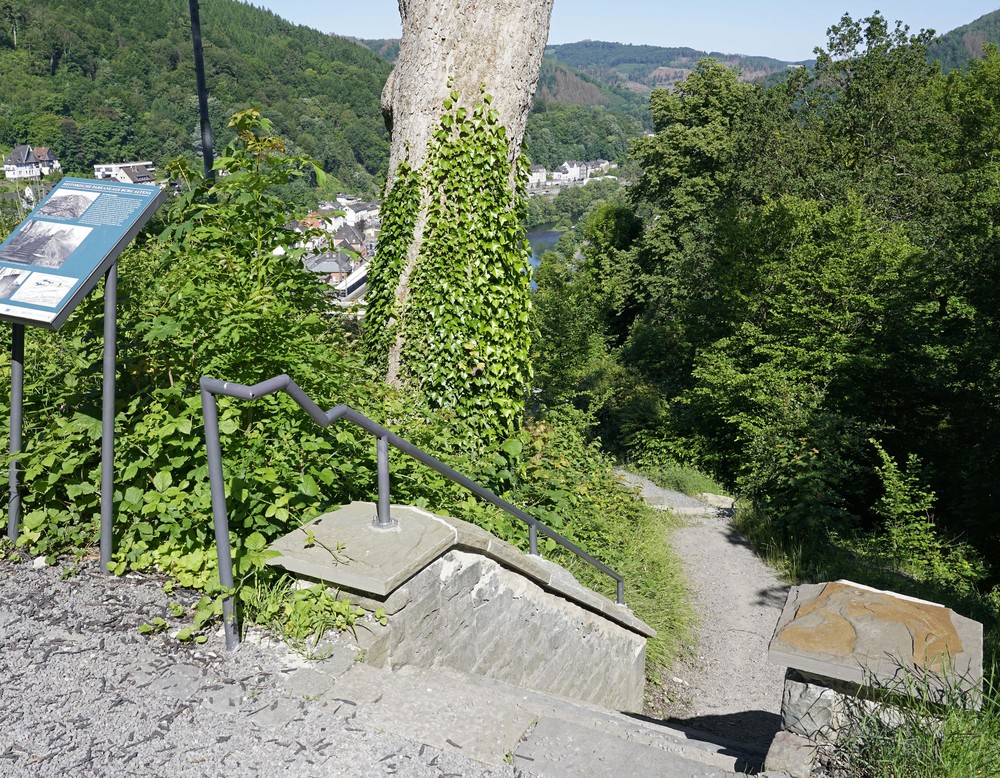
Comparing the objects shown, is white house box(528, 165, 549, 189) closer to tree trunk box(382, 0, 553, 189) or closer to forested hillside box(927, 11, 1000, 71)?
forested hillside box(927, 11, 1000, 71)

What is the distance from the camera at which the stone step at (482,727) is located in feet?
8.25

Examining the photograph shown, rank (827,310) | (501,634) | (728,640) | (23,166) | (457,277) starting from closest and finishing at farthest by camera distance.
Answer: (501,634)
(457,277)
(728,640)
(23,166)
(827,310)

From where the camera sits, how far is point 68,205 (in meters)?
3.41

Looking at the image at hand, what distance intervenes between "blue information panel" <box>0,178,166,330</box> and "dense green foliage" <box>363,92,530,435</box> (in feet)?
10.7

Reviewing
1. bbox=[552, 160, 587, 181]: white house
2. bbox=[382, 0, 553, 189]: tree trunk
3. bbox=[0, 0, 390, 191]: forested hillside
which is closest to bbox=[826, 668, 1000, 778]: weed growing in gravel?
bbox=[382, 0, 553, 189]: tree trunk

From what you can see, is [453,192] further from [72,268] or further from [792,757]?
[792,757]

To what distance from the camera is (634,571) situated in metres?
7.68

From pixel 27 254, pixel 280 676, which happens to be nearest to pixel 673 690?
pixel 280 676

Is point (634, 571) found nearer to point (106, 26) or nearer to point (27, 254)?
point (27, 254)

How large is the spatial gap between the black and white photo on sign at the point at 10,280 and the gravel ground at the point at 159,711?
1260 millimetres

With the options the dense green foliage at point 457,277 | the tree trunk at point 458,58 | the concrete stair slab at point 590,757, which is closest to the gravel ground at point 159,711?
the concrete stair slab at point 590,757

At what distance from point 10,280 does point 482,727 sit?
2.56m

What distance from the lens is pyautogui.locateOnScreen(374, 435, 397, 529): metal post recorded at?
312cm

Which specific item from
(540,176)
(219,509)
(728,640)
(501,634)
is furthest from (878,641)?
(540,176)
